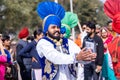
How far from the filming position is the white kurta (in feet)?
17.1

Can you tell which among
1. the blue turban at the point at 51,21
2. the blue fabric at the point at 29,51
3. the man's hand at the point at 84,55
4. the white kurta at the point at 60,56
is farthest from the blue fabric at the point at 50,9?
the blue fabric at the point at 29,51

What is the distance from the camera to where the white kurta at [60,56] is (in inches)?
206

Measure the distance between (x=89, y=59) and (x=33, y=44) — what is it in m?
5.52

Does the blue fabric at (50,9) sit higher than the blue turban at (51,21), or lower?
higher

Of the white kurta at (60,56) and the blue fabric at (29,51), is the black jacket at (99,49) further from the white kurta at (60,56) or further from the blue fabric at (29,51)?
the white kurta at (60,56)

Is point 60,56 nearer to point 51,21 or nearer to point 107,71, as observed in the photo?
point 51,21

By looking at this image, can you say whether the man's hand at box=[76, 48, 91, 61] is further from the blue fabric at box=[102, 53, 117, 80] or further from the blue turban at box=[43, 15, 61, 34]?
the blue fabric at box=[102, 53, 117, 80]

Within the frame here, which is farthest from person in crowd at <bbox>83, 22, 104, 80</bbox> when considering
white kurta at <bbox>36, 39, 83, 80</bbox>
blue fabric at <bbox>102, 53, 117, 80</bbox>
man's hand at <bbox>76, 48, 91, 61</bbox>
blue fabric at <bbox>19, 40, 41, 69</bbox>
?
man's hand at <bbox>76, 48, 91, 61</bbox>

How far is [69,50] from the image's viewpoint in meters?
5.68

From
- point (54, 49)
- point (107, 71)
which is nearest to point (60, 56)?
point (54, 49)

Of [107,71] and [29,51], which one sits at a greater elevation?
[29,51]

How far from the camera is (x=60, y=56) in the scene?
529 centimetres

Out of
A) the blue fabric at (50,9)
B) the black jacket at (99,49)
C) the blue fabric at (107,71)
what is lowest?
the blue fabric at (107,71)

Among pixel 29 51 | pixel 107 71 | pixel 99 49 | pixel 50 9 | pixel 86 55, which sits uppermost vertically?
pixel 50 9
